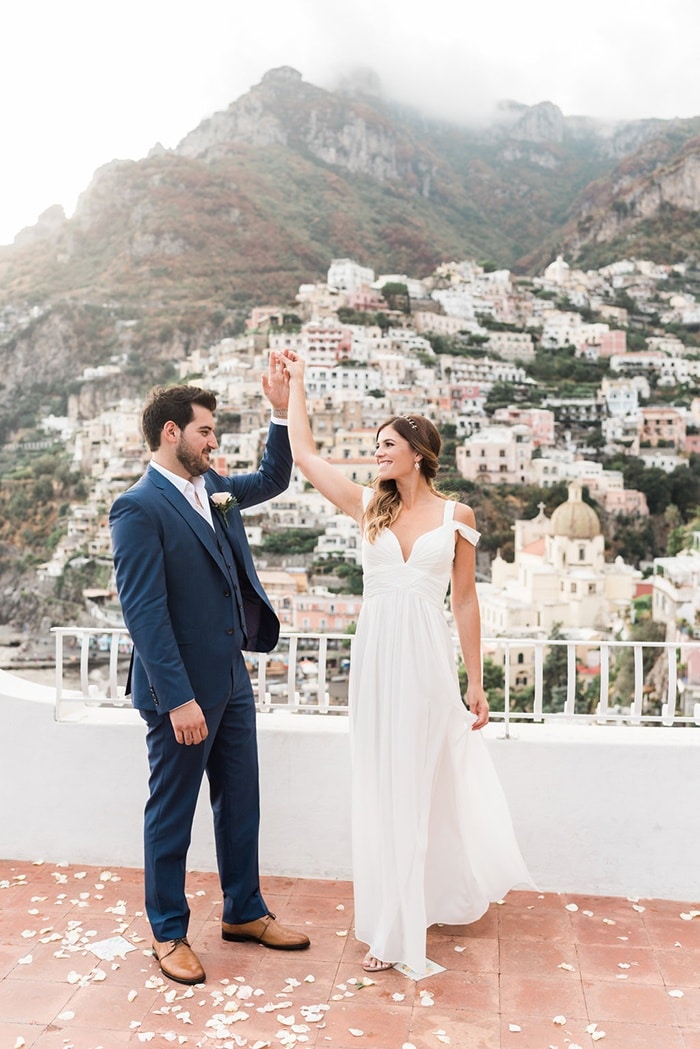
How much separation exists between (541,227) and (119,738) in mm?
60295

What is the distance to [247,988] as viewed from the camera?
2.08 m

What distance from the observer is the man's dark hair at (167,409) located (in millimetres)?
→ 2143

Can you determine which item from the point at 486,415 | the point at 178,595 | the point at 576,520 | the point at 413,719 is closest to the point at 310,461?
the point at 178,595

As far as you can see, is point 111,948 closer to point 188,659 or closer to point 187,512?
point 188,659

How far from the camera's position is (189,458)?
7.18 feet

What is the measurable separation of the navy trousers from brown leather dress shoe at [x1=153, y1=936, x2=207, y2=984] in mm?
19

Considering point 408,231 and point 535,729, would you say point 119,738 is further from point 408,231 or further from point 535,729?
point 408,231

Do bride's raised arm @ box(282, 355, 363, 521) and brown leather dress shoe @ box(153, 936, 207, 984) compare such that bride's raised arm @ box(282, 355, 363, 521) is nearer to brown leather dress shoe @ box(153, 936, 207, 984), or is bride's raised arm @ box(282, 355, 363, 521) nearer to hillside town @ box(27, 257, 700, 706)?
brown leather dress shoe @ box(153, 936, 207, 984)

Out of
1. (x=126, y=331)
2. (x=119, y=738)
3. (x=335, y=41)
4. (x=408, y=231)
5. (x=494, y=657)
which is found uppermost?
(x=335, y=41)

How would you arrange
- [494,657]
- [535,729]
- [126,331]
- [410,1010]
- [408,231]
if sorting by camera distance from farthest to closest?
[408,231], [126,331], [494,657], [535,729], [410,1010]

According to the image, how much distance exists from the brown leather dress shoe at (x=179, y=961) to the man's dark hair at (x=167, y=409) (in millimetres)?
1178

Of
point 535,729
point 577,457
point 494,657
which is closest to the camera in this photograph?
point 535,729

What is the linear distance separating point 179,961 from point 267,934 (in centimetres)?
24

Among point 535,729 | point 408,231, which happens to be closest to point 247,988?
point 535,729
